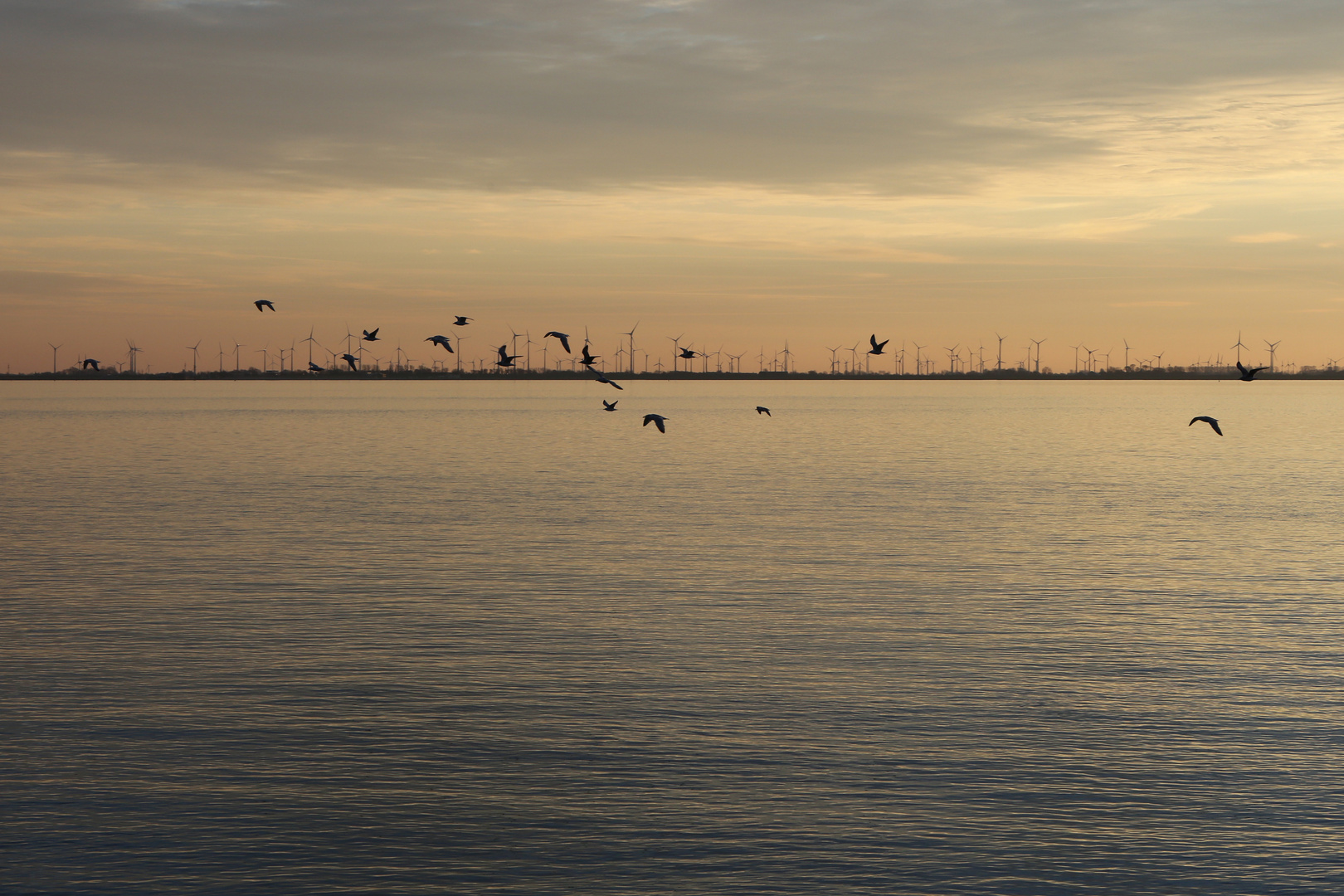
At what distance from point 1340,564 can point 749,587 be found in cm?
1818

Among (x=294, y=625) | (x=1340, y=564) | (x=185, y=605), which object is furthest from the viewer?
(x=1340, y=564)

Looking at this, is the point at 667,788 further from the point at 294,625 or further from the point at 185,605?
the point at 185,605

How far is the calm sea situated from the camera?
1571 centimetres

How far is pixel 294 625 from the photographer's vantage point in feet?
95.4

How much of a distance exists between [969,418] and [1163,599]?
487 ft

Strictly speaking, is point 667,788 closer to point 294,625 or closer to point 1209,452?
point 294,625

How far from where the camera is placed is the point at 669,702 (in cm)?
2255

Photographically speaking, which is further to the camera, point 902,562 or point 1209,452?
point 1209,452

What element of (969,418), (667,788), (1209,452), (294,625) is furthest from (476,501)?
(969,418)

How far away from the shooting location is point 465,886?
1485cm

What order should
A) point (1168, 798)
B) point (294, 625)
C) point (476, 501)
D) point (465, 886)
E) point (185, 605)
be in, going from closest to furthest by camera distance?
point (465, 886) < point (1168, 798) < point (294, 625) < point (185, 605) < point (476, 501)

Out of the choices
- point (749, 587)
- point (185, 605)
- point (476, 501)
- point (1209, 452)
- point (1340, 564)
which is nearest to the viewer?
point (185, 605)

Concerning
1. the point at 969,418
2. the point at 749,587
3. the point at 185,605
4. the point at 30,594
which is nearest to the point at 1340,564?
the point at 749,587

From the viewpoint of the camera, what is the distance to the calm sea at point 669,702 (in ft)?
51.5
